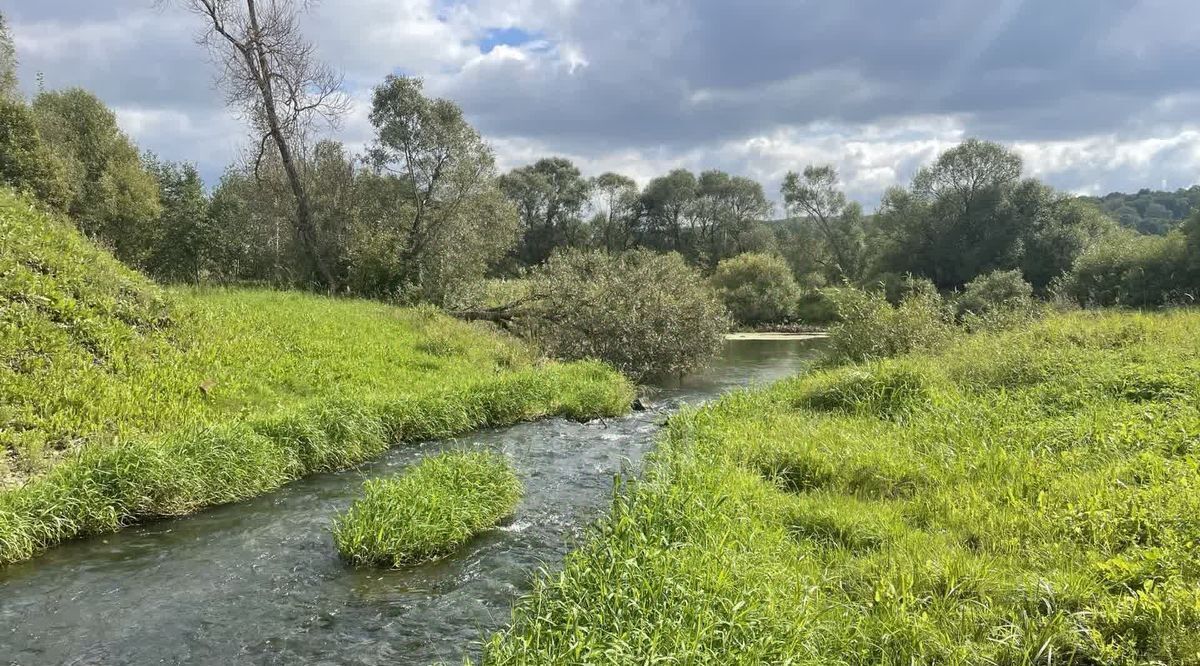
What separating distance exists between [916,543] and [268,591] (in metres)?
6.55

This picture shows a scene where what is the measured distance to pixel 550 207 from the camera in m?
75.8

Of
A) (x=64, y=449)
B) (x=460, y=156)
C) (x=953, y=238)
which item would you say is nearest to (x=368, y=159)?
(x=460, y=156)

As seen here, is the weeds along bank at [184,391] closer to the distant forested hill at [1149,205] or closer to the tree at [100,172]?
the tree at [100,172]

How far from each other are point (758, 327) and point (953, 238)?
1914 cm

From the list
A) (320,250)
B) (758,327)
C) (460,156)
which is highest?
(460,156)

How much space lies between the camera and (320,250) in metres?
29.7

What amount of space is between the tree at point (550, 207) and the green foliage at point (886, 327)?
185 feet

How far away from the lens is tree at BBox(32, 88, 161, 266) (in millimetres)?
33188

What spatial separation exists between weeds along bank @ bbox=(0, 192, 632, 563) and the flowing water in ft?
2.08

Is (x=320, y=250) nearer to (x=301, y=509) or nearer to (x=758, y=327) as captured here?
(x=301, y=509)

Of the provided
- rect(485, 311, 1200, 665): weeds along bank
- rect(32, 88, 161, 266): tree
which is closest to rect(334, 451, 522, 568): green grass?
rect(485, 311, 1200, 665): weeds along bank

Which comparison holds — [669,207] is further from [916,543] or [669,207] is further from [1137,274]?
[916,543]

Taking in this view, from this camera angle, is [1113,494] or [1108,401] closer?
[1113,494]

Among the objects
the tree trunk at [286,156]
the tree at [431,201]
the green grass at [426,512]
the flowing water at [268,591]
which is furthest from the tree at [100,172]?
the green grass at [426,512]
